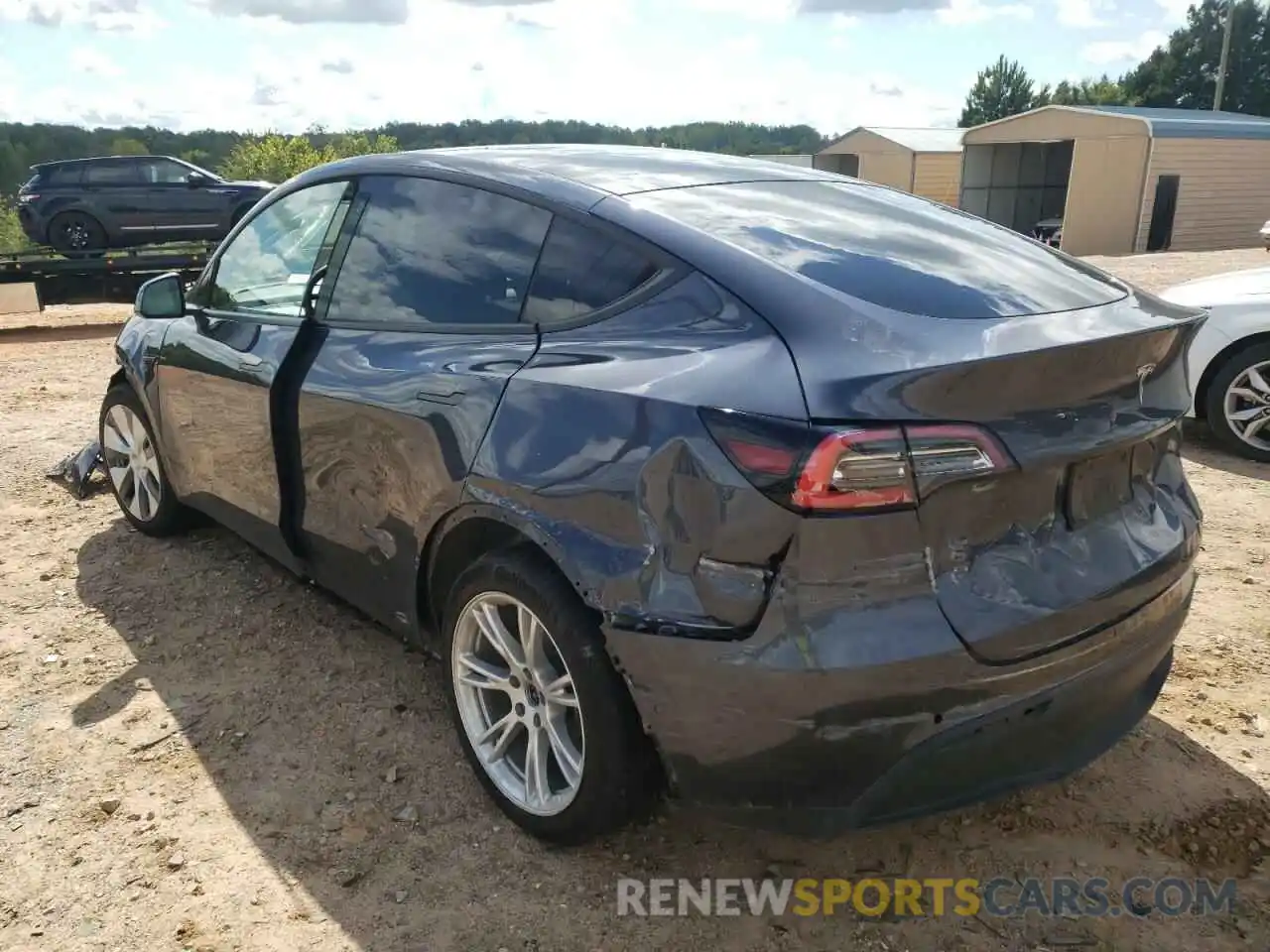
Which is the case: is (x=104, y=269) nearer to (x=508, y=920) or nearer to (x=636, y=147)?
(x=636, y=147)

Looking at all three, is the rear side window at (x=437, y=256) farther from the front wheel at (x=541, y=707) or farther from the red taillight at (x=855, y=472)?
the red taillight at (x=855, y=472)

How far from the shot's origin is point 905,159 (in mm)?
32219

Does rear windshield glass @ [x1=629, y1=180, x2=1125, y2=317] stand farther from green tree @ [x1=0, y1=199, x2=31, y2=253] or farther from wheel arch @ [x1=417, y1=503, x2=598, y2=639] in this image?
green tree @ [x1=0, y1=199, x2=31, y2=253]

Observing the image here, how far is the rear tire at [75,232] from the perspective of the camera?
600 inches

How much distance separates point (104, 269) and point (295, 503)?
38.1 feet

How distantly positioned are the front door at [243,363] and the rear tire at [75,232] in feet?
43.2

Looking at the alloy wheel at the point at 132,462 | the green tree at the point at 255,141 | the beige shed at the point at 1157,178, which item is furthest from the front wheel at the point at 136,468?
the green tree at the point at 255,141

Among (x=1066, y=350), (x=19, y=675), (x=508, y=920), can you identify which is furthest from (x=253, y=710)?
(x=1066, y=350)

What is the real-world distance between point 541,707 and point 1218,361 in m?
5.16

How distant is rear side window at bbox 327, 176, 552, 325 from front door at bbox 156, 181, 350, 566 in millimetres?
235

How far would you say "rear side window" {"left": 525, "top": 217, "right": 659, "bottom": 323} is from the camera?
7.84 ft

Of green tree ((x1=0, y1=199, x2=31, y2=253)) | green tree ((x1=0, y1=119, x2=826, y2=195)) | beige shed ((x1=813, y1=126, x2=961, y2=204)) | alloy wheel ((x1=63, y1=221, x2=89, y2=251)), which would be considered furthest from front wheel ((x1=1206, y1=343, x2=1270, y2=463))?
green tree ((x1=0, y1=119, x2=826, y2=195))

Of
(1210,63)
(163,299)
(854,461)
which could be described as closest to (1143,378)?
(854,461)

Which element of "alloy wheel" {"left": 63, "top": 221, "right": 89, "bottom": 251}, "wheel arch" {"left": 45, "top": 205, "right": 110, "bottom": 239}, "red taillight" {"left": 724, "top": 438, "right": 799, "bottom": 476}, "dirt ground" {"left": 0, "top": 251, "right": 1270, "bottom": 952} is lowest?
"dirt ground" {"left": 0, "top": 251, "right": 1270, "bottom": 952}
